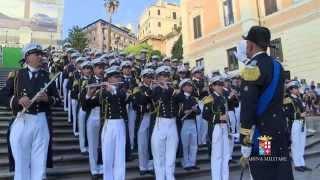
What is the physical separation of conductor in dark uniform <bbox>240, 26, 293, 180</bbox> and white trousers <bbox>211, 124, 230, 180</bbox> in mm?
3939

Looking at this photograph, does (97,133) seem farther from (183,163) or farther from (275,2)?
(275,2)

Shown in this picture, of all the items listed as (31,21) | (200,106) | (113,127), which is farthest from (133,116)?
(31,21)

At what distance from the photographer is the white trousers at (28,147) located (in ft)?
19.9

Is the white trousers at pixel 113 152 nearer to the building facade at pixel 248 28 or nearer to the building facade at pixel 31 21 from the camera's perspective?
the building facade at pixel 248 28

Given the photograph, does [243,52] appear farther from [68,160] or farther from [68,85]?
[68,85]

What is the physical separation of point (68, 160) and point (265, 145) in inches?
232

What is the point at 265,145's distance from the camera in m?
4.32

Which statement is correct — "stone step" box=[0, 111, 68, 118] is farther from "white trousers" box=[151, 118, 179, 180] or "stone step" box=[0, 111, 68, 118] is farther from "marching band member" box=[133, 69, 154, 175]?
"white trousers" box=[151, 118, 179, 180]

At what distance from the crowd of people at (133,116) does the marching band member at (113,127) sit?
0.7 inches

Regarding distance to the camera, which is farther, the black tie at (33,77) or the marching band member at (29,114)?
the black tie at (33,77)

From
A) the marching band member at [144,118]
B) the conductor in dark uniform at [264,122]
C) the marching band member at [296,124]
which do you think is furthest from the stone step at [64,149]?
the conductor in dark uniform at [264,122]

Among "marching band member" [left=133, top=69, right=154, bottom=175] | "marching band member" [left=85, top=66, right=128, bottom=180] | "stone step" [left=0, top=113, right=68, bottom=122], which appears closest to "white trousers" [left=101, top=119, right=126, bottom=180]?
"marching band member" [left=85, top=66, right=128, bottom=180]

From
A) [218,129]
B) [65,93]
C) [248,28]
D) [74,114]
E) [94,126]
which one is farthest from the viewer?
[248,28]

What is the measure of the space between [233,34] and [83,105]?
2630 cm
